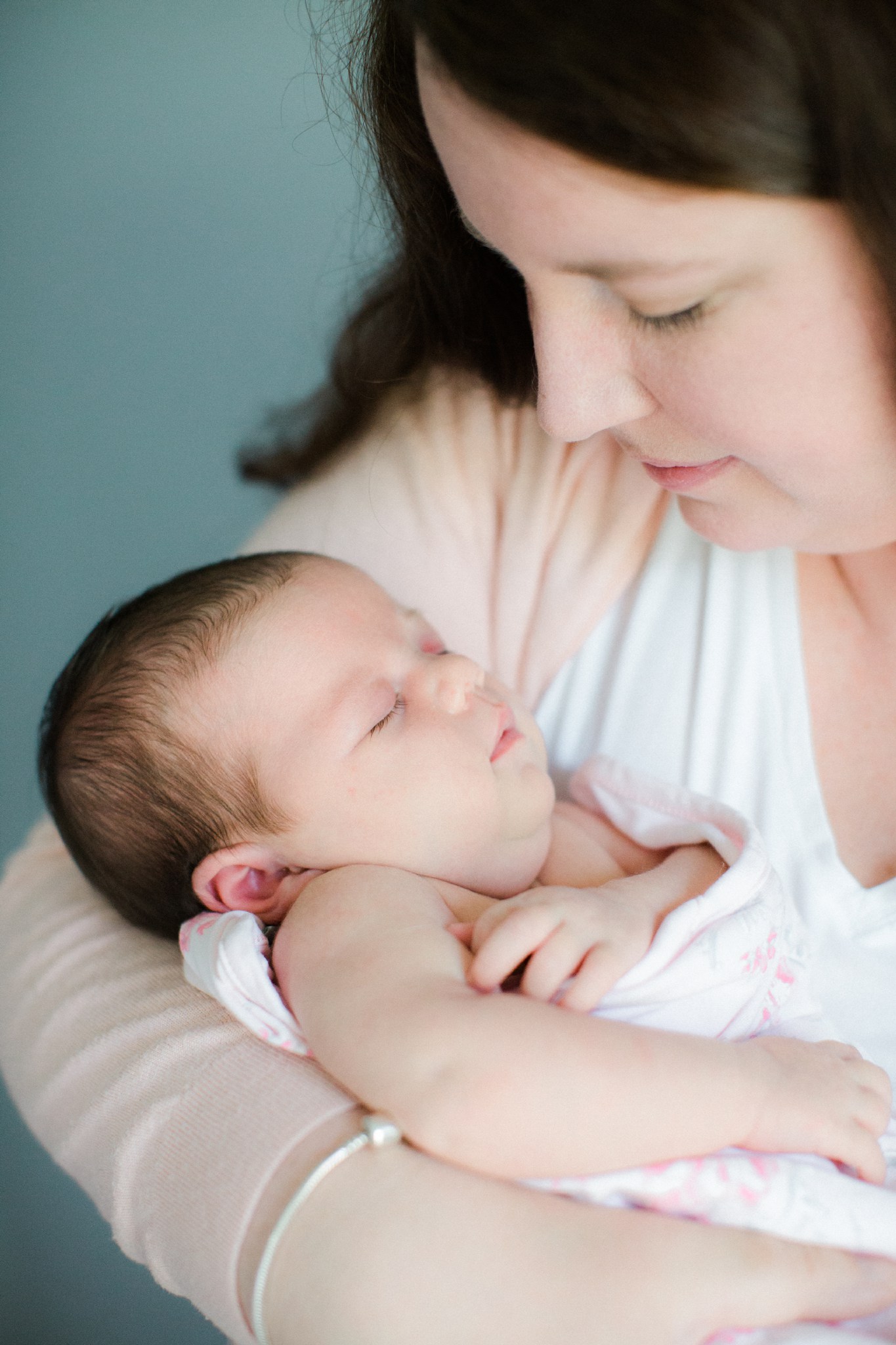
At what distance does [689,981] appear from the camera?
0.98m

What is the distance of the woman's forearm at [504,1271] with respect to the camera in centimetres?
76

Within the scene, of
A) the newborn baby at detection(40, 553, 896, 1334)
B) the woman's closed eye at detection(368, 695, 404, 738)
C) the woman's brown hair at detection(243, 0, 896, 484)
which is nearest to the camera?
the woman's brown hair at detection(243, 0, 896, 484)

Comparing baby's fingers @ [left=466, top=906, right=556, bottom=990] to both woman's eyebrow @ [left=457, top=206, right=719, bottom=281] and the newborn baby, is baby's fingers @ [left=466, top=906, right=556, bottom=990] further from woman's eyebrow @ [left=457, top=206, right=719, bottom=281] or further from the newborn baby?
woman's eyebrow @ [left=457, top=206, right=719, bottom=281]

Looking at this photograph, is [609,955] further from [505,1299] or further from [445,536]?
[445,536]

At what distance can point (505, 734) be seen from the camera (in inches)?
48.7

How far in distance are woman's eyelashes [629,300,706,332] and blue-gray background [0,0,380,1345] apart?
1283 mm

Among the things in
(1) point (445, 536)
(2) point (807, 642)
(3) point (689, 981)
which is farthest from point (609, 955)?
(1) point (445, 536)

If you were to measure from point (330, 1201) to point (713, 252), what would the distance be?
29.1 inches

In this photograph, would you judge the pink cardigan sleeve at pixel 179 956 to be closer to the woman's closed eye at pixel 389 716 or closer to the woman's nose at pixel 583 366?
the woman's closed eye at pixel 389 716

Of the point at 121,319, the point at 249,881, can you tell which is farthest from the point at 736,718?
the point at 121,319

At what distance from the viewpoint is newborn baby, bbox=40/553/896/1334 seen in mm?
840

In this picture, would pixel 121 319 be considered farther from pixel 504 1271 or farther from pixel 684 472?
pixel 504 1271

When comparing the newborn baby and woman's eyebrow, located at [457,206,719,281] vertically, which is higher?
woman's eyebrow, located at [457,206,719,281]

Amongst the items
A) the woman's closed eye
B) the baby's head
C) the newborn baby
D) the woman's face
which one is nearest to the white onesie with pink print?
the newborn baby
